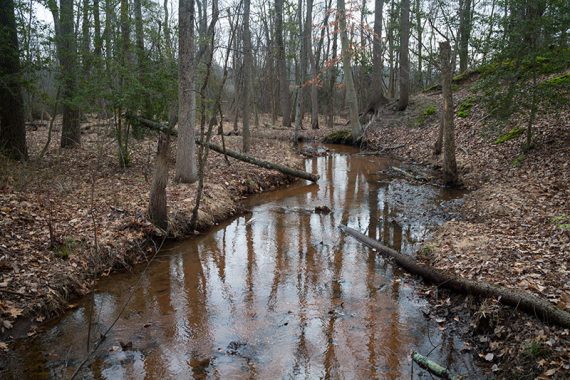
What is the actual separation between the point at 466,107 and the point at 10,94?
17.9 metres

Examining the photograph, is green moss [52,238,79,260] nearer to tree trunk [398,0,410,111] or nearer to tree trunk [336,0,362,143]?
tree trunk [336,0,362,143]

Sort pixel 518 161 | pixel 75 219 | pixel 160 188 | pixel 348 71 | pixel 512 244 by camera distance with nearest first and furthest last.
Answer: pixel 512 244 < pixel 75 219 < pixel 160 188 < pixel 518 161 < pixel 348 71

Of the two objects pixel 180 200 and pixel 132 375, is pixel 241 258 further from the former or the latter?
pixel 132 375

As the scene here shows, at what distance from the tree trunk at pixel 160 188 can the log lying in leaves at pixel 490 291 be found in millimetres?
4681

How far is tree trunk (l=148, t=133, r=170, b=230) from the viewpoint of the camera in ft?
26.9

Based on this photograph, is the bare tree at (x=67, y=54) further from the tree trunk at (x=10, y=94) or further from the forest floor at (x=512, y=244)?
the forest floor at (x=512, y=244)

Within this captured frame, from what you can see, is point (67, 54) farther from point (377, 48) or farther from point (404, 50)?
point (377, 48)

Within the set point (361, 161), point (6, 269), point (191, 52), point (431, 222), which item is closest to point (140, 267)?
point (6, 269)

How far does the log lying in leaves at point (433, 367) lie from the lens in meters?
4.63

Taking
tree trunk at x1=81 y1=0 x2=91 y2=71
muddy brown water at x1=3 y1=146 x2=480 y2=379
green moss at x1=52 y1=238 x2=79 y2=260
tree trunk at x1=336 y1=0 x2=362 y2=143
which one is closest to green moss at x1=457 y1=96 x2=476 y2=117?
tree trunk at x1=336 y1=0 x2=362 y2=143

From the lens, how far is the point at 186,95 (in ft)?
35.2

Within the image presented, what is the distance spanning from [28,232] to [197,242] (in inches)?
129

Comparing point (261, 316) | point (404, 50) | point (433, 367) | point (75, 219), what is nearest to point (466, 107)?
point (404, 50)

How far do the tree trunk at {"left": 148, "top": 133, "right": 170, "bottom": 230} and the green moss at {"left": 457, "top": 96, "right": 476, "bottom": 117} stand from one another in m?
14.9
